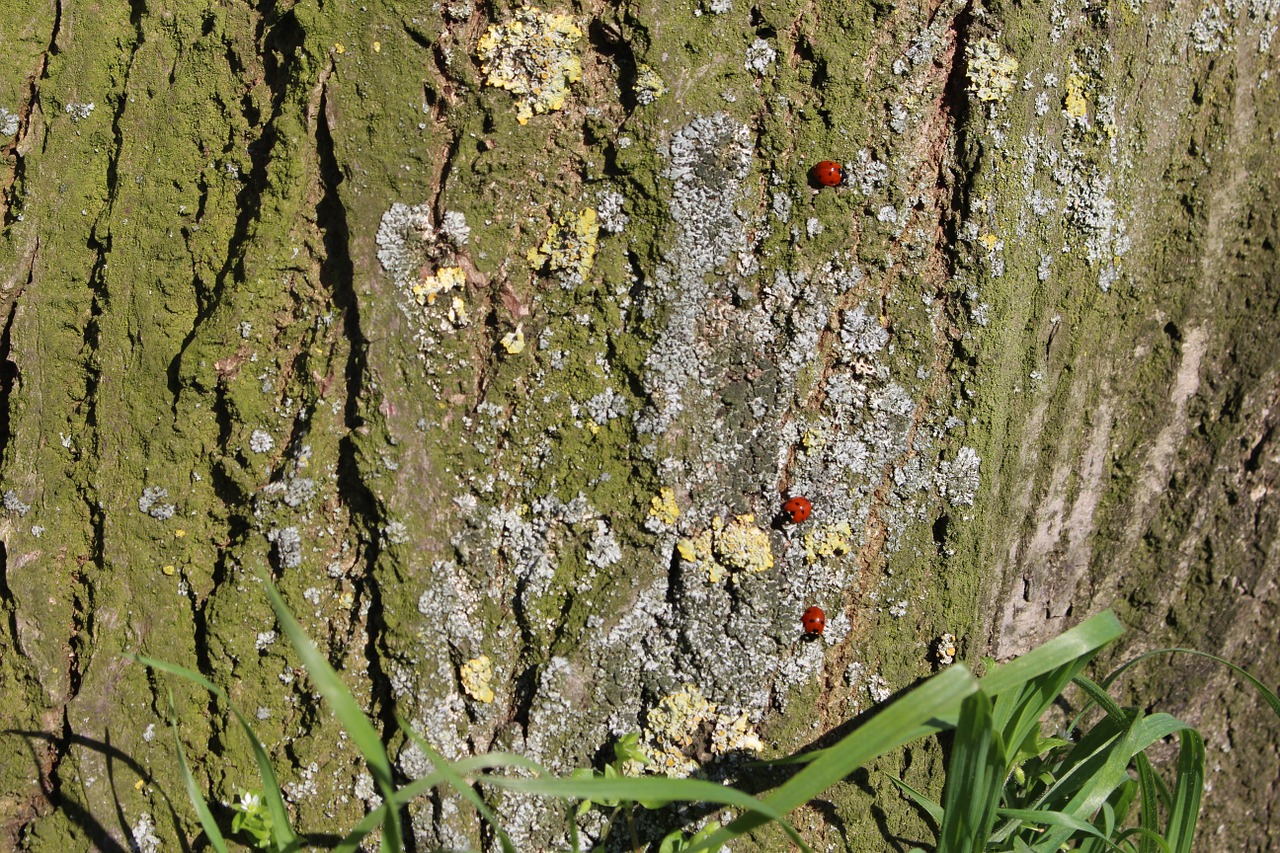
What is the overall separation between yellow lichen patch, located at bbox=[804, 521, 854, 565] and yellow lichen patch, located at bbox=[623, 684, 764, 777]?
0.92 feet

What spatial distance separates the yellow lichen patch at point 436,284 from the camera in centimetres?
132

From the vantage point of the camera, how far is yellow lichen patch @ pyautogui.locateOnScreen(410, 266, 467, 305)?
1.32 metres

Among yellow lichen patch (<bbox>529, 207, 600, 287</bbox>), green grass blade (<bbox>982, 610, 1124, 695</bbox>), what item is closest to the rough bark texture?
yellow lichen patch (<bbox>529, 207, 600, 287</bbox>)

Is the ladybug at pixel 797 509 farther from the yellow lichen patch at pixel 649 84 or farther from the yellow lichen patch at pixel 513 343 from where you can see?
the yellow lichen patch at pixel 649 84

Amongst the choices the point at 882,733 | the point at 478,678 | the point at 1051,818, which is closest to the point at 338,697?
the point at 478,678

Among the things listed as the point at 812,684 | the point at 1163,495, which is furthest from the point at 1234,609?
the point at 812,684

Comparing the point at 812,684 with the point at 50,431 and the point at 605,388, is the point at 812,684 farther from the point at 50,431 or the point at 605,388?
the point at 50,431

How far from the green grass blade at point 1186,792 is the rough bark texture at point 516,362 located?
489 mm

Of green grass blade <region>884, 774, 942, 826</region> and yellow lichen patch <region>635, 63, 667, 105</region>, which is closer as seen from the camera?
yellow lichen patch <region>635, 63, 667, 105</region>

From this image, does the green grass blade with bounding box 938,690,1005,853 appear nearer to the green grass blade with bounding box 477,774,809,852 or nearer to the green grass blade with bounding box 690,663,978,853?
the green grass blade with bounding box 690,663,978,853

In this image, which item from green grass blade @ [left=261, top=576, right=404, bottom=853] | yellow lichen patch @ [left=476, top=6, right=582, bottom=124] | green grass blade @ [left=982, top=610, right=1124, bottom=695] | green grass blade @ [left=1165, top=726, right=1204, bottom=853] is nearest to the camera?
green grass blade @ [left=261, top=576, right=404, bottom=853]

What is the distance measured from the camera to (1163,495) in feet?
5.62

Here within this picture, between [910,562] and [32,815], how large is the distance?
1.48 meters

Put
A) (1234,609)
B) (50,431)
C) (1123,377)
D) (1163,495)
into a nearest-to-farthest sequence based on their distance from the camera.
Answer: (50,431), (1123,377), (1163,495), (1234,609)
